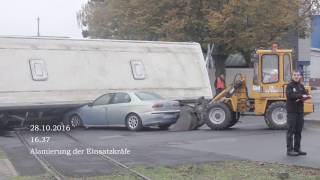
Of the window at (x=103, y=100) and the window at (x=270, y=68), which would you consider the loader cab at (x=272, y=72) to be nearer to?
the window at (x=270, y=68)

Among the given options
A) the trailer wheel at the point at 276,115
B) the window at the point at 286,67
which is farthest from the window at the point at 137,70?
the window at the point at 286,67

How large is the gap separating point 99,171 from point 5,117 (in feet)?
36.4

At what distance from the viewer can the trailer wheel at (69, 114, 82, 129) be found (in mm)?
21734

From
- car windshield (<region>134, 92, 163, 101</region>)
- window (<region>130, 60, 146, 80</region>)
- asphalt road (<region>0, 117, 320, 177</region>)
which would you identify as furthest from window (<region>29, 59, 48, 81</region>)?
window (<region>130, 60, 146, 80</region>)

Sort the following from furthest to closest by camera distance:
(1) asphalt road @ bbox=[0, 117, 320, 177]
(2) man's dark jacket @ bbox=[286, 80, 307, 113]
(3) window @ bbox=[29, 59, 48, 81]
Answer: (3) window @ bbox=[29, 59, 48, 81] < (2) man's dark jacket @ bbox=[286, 80, 307, 113] < (1) asphalt road @ bbox=[0, 117, 320, 177]

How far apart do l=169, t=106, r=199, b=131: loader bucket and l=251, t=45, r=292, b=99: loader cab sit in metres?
2.05

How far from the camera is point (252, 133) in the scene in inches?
719

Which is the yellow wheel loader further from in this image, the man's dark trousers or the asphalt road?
the man's dark trousers

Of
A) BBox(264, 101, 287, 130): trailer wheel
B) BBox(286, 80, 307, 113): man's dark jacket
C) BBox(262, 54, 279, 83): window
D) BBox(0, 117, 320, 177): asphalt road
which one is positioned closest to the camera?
BBox(0, 117, 320, 177): asphalt road

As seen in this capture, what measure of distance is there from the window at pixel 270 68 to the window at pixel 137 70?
5.94 m

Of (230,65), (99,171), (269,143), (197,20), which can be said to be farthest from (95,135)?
(230,65)

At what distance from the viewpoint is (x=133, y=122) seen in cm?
2030

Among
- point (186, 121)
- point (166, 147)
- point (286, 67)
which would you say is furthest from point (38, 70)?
point (166, 147)

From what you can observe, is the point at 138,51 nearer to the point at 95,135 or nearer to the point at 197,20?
the point at 95,135
